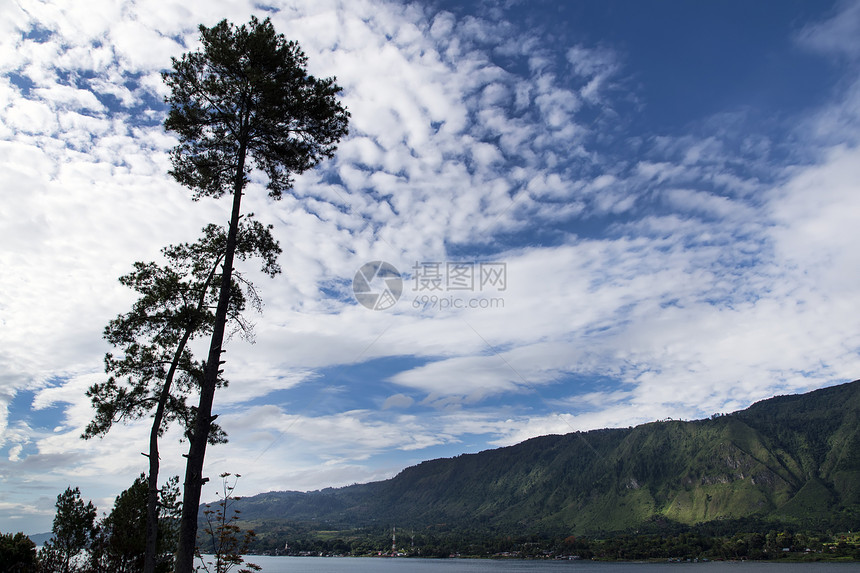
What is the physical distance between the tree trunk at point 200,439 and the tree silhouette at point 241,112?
0.17ft

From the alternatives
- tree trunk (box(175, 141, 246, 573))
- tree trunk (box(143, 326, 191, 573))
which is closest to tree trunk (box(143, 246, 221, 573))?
tree trunk (box(143, 326, 191, 573))

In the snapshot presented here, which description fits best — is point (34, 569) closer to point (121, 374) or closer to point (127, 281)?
point (121, 374)

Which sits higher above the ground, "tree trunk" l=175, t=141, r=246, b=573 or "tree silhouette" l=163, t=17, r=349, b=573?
"tree silhouette" l=163, t=17, r=349, b=573

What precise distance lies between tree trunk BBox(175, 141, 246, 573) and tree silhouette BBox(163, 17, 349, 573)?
0.05 metres

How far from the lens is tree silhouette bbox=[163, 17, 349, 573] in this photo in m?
14.0

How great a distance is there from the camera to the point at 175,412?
16.4 meters

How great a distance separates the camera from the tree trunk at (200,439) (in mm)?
11109

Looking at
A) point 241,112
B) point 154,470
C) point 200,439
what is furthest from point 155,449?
point 241,112

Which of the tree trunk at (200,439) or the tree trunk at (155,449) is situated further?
the tree trunk at (155,449)

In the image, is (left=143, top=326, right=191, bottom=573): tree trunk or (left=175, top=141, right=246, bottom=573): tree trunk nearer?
(left=175, top=141, right=246, bottom=573): tree trunk

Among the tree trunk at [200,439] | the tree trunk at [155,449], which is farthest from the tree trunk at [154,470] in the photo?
the tree trunk at [200,439]

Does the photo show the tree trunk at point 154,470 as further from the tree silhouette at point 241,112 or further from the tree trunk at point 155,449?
the tree silhouette at point 241,112

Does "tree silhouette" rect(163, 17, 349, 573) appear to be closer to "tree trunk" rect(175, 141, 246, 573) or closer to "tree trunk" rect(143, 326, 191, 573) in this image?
"tree trunk" rect(175, 141, 246, 573)

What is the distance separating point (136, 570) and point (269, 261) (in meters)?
14.2
